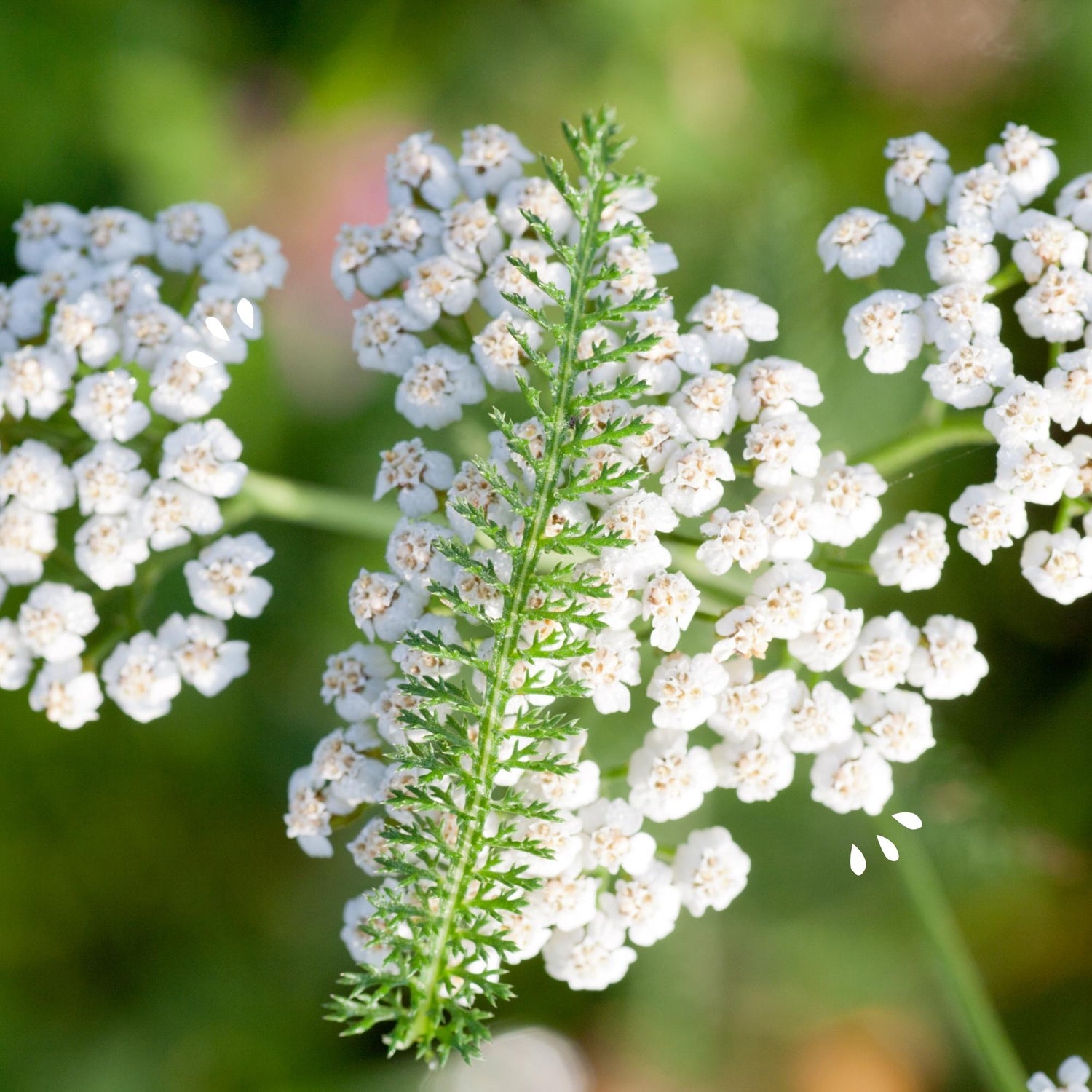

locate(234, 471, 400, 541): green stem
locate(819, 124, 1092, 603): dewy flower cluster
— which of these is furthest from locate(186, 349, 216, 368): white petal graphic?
locate(819, 124, 1092, 603): dewy flower cluster

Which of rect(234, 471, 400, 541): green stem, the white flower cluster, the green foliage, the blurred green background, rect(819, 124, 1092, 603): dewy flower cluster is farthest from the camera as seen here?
the blurred green background

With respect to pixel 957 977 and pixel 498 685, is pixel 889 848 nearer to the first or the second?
pixel 957 977

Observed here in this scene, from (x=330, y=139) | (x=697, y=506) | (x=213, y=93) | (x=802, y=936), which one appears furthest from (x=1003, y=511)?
(x=213, y=93)

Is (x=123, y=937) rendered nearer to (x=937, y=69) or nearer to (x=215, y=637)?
(x=215, y=637)

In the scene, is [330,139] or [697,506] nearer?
[697,506]

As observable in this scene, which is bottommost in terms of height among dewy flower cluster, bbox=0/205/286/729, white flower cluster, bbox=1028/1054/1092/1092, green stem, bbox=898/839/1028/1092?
white flower cluster, bbox=1028/1054/1092/1092

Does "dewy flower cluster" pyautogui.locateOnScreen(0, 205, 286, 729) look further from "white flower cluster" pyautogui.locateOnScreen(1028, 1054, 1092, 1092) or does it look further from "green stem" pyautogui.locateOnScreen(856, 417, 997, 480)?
"white flower cluster" pyautogui.locateOnScreen(1028, 1054, 1092, 1092)
